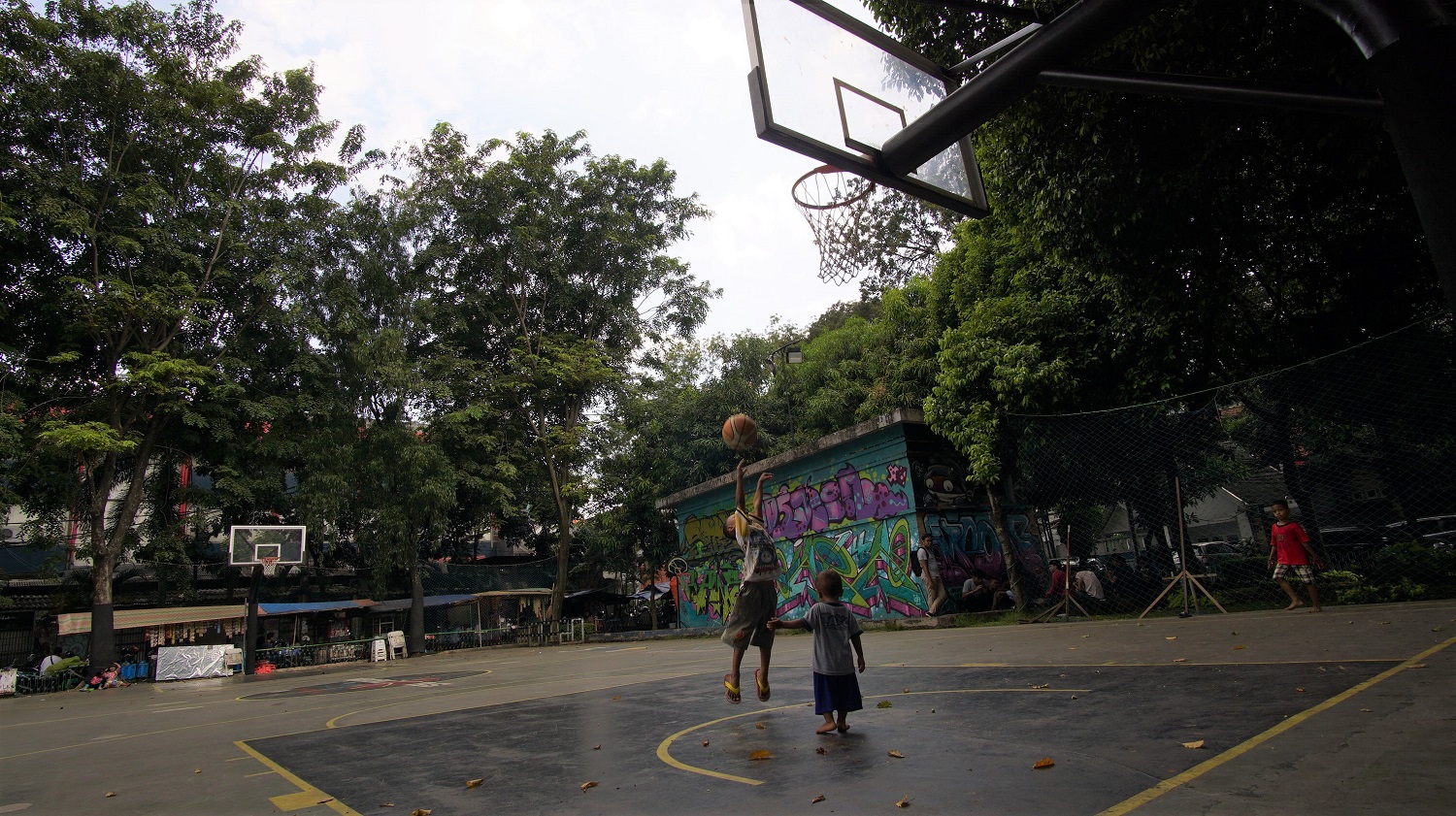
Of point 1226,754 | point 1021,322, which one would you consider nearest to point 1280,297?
point 1021,322

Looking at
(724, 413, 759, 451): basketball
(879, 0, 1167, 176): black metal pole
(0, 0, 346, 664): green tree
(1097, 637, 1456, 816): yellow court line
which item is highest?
(0, 0, 346, 664): green tree

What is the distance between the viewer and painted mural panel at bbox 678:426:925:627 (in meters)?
17.1

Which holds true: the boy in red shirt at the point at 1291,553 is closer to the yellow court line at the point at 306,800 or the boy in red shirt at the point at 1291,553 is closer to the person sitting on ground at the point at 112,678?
the yellow court line at the point at 306,800

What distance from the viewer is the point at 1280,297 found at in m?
14.8

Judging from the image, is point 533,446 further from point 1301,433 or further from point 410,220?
point 1301,433

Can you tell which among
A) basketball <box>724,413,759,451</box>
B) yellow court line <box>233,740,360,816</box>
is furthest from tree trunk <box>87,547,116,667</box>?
basketball <box>724,413,759,451</box>

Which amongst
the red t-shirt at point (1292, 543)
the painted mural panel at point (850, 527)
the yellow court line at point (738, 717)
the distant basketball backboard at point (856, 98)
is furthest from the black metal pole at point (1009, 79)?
the painted mural panel at point (850, 527)

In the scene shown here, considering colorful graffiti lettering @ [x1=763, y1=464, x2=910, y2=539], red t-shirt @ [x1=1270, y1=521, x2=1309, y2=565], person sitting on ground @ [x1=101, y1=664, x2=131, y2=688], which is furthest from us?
person sitting on ground @ [x1=101, y1=664, x2=131, y2=688]

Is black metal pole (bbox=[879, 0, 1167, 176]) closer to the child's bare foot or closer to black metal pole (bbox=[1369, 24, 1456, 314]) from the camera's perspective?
black metal pole (bbox=[1369, 24, 1456, 314])

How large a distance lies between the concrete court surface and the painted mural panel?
300 inches

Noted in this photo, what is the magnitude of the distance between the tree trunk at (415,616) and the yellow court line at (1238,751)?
28085mm

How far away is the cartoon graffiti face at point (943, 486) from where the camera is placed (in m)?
17.0

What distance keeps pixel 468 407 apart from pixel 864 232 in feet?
76.7

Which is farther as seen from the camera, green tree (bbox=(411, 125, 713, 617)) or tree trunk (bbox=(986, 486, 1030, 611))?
green tree (bbox=(411, 125, 713, 617))
